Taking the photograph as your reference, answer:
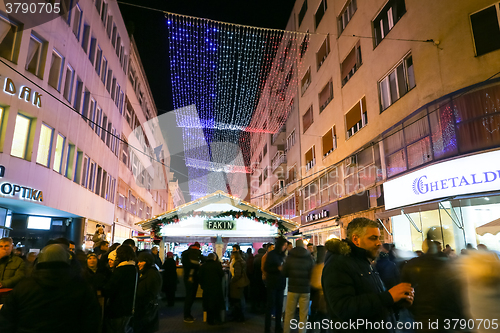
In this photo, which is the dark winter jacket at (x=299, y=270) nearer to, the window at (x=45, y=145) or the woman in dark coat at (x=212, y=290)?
the woman in dark coat at (x=212, y=290)

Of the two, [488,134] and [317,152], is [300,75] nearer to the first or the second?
[317,152]

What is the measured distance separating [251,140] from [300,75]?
67.1ft

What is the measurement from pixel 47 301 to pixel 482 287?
12.0 ft

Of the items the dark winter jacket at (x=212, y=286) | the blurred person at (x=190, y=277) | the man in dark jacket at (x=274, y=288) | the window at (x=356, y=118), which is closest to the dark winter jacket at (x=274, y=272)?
the man in dark jacket at (x=274, y=288)

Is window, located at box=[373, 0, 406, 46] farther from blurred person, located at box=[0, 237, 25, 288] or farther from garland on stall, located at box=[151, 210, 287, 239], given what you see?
blurred person, located at box=[0, 237, 25, 288]

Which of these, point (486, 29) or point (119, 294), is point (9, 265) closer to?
point (119, 294)

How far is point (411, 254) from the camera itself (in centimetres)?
1215

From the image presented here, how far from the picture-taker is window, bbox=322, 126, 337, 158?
787 inches

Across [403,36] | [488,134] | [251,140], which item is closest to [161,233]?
[488,134]

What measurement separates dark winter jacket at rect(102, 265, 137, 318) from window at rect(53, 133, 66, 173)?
12017mm

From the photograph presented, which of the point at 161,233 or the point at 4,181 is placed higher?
the point at 4,181

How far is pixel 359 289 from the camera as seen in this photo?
2.55m

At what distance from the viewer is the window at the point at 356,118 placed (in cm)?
1653

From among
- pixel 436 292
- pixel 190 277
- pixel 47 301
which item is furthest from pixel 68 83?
pixel 436 292
